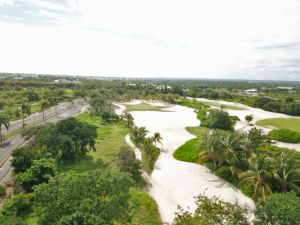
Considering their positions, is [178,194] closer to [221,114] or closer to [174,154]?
[174,154]

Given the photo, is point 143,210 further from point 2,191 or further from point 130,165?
point 2,191

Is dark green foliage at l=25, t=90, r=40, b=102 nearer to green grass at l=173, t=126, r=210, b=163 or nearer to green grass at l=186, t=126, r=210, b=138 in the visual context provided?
green grass at l=186, t=126, r=210, b=138

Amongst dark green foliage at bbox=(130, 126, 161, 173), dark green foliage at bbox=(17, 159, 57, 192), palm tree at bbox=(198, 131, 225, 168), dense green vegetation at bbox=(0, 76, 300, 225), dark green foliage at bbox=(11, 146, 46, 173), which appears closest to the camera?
dense green vegetation at bbox=(0, 76, 300, 225)

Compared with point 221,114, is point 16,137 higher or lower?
lower

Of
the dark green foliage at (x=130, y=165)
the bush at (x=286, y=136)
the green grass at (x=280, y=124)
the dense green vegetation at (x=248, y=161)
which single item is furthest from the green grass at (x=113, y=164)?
the green grass at (x=280, y=124)

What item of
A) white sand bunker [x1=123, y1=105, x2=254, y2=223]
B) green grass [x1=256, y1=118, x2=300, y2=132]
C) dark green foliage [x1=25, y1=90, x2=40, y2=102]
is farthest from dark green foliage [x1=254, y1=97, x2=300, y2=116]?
dark green foliage [x1=25, y1=90, x2=40, y2=102]

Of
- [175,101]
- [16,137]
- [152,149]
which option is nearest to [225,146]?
[152,149]

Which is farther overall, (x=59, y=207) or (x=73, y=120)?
(x=73, y=120)
